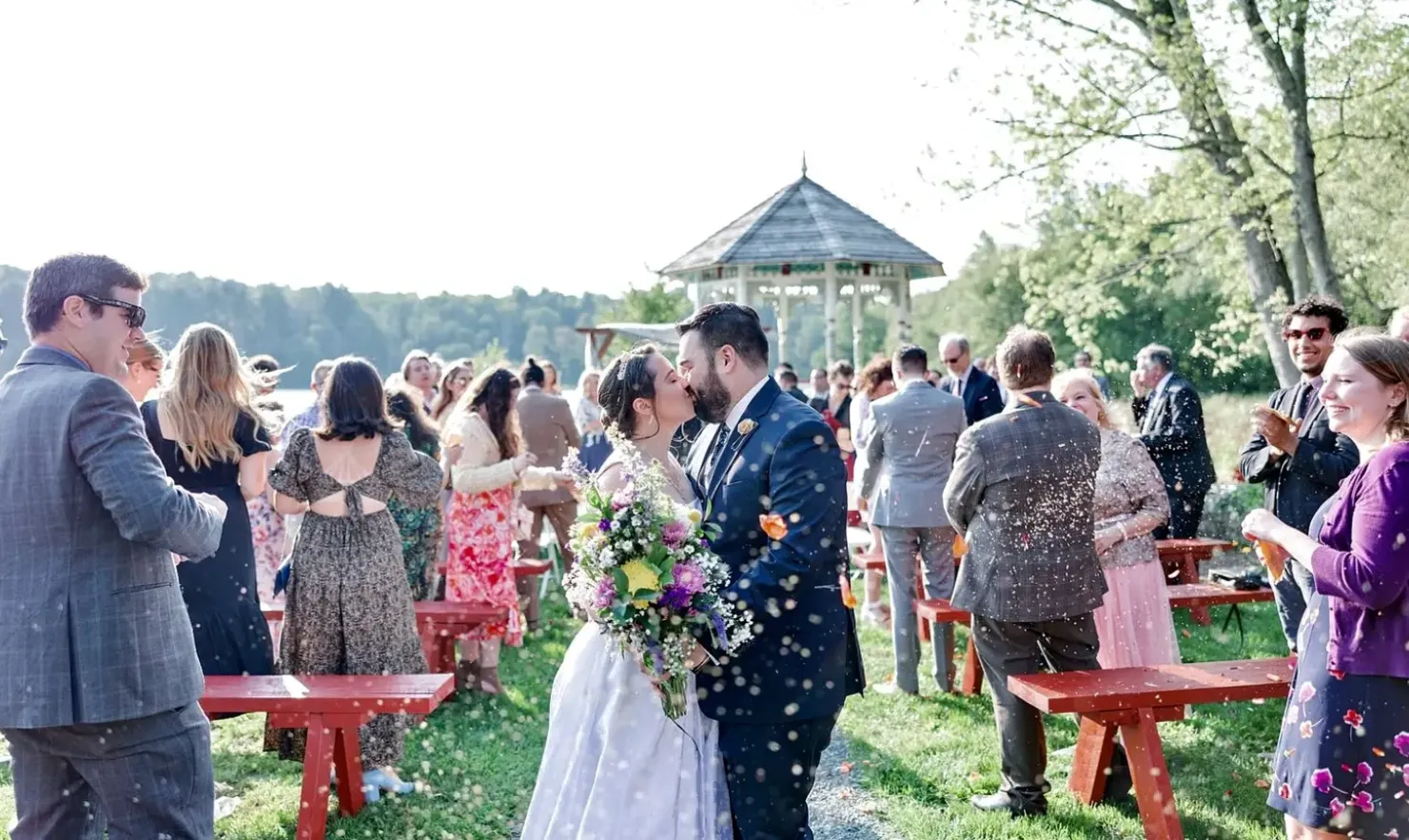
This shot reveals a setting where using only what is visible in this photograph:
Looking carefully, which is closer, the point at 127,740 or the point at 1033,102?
the point at 127,740

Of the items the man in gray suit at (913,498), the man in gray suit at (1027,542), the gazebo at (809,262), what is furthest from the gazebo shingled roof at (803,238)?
the man in gray suit at (1027,542)

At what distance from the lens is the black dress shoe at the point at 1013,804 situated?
16.9ft

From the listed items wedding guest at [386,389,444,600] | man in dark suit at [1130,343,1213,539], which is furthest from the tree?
wedding guest at [386,389,444,600]

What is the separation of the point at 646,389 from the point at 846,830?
242 cm

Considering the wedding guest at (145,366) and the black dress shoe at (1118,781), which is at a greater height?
the wedding guest at (145,366)

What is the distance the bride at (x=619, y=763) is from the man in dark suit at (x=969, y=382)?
21.2ft

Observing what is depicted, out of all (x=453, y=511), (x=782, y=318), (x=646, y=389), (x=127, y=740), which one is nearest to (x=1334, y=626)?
(x=646, y=389)

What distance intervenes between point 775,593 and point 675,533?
1.18 feet

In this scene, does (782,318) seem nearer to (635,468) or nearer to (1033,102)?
(1033,102)

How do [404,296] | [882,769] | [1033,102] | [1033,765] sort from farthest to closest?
[404,296]
[1033,102]
[882,769]
[1033,765]

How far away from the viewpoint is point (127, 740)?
3.22 metres

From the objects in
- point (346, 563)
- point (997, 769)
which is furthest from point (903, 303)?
point (346, 563)

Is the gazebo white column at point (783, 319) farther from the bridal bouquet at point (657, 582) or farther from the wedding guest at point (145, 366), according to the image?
the bridal bouquet at point (657, 582)

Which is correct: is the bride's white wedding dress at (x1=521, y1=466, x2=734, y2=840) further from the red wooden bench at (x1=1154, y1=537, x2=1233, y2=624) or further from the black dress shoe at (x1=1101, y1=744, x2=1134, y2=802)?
the red wooden bench at (x1=1154, y1=537, x2=1233, y2=624)
